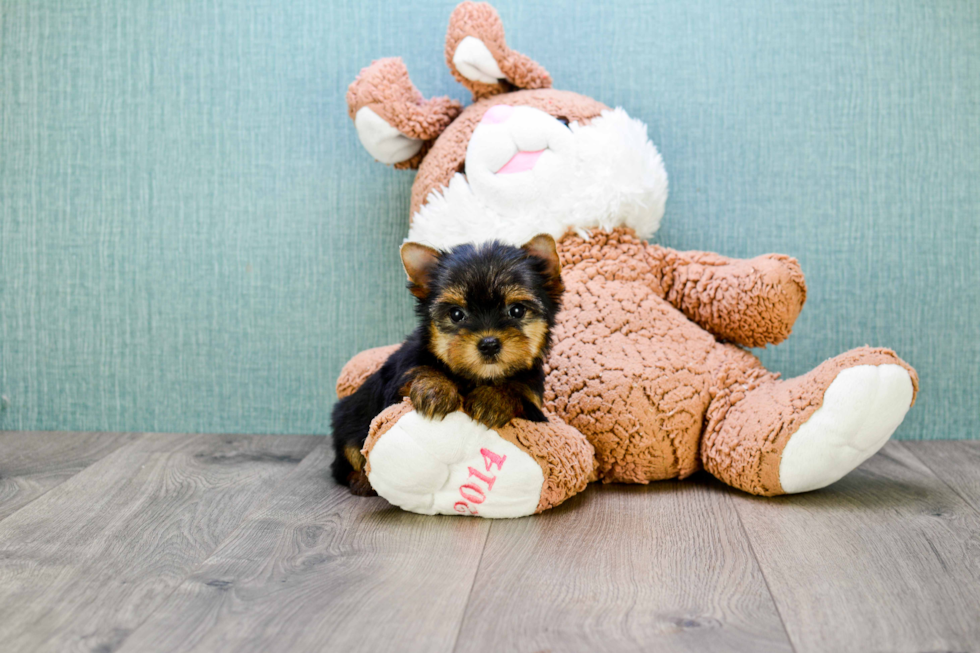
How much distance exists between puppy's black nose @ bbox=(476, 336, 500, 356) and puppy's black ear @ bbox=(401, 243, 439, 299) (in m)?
0.24

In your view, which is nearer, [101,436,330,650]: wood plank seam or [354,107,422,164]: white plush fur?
[101,436,330,650]: wood plank seam

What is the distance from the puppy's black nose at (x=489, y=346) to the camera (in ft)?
4.96

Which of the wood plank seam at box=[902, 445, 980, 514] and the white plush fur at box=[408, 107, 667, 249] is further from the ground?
the white plush fur at box=[408, 107, 667, 249]

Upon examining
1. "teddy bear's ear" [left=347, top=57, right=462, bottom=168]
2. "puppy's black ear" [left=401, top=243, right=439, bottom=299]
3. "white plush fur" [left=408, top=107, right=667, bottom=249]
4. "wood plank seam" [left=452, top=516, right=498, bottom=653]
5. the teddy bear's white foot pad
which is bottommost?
"wood plank seam" [left=452, top=516, right=498, bottom=653]

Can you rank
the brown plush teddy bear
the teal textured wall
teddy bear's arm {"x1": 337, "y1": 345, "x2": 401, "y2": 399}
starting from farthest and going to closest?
the teal textured wall < teddy bear's arm {"x1": 337, "y1": 345, "x2": 401, "y2": 399} < the brown plush teddy bear

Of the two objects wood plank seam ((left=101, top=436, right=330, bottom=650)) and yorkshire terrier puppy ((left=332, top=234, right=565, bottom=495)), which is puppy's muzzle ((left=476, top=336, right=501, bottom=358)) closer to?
yorkshire terrier puppy ((left=332, top=234, right=565, bottom=495))

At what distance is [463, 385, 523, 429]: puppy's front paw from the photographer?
5.27 feet

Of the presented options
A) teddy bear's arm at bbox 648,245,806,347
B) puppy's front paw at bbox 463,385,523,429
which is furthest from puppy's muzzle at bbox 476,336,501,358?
teddy bear's arm at bbox 648,245,806,347

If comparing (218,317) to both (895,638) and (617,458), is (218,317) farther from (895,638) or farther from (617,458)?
(895,638)

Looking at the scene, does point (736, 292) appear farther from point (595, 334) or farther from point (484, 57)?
point (484, 57)

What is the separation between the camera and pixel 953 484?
1992 millimetres

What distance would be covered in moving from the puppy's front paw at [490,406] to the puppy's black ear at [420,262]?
261mm

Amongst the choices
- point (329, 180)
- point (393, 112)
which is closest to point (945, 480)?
point (393, 112)

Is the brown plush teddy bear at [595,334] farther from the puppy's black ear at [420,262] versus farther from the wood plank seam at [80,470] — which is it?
the wood plank seam at [80,470]
